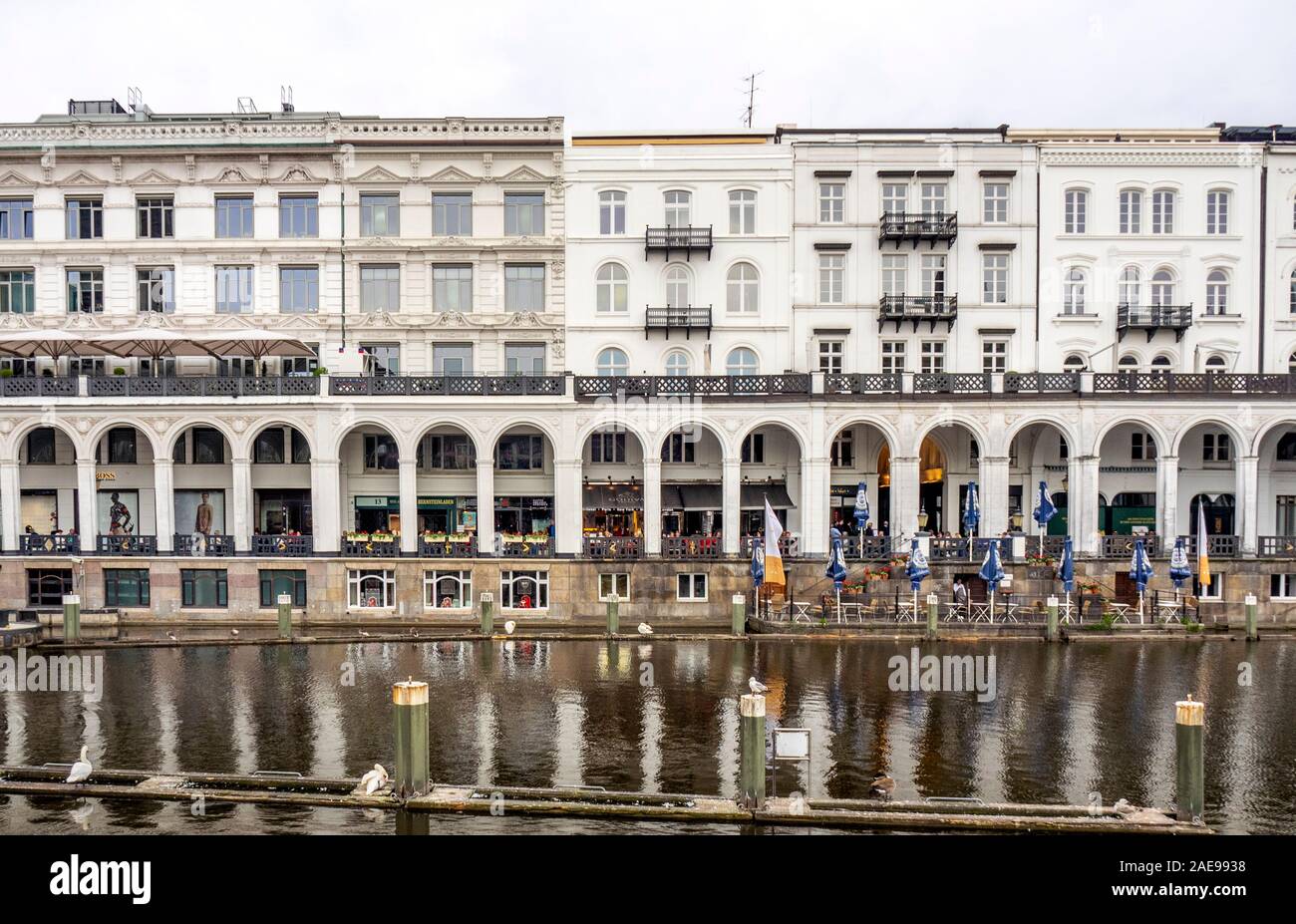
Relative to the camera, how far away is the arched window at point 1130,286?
4334 centimetres

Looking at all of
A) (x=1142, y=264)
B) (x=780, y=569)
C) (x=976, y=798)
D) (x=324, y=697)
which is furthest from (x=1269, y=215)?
(x=324, y=697)

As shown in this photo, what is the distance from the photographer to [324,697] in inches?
985

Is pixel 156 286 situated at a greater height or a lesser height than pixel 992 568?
greater

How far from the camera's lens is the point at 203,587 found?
3806 cm

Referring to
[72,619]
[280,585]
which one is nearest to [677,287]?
[280,585]

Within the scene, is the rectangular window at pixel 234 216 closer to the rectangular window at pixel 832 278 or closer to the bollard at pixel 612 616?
the bollard at pixel 612 616

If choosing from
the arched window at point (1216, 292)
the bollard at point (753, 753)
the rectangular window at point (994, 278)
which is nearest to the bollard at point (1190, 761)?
the bollard at point (753, 753)

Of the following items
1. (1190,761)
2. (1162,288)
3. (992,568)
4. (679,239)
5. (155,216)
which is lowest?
(1190,761)

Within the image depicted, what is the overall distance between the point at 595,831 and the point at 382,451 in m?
29.7

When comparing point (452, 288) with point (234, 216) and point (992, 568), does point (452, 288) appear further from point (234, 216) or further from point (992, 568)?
point (992, 568)

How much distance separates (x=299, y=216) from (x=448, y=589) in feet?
66.4

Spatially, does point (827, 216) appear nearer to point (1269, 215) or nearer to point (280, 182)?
point (1269, 215)

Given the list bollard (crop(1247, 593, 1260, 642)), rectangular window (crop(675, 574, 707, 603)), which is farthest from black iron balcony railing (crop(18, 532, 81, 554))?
bollard (crop(1247, 593, 1260, 642))

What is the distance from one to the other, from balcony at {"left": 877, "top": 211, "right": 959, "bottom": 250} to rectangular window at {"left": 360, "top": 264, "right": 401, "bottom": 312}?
80.1 ft
